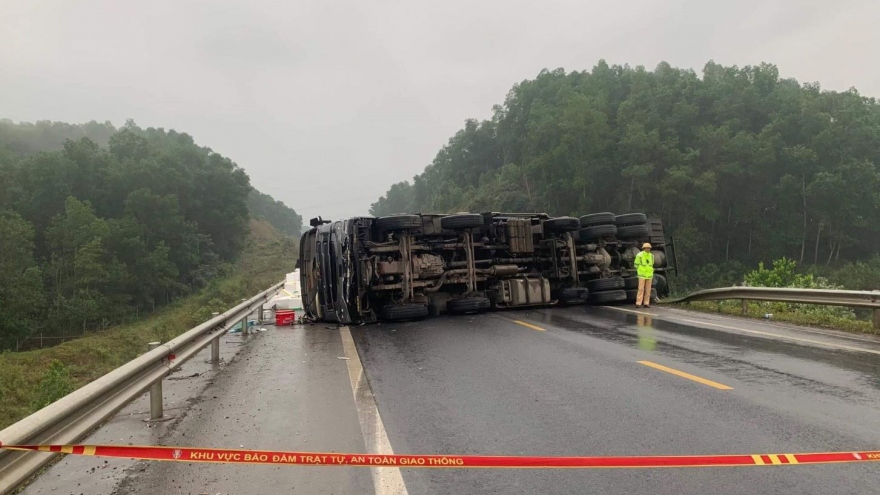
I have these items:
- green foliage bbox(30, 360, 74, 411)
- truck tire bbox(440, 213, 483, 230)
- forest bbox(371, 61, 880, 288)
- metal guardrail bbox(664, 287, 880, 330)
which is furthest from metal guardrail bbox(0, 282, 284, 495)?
forest bbox(371, 61, 880, 288)

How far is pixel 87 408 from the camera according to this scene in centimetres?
372

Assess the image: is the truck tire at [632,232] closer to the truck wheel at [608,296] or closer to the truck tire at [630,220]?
the truck tire at [630,220]

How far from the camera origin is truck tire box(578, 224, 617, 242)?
13992 millimetres

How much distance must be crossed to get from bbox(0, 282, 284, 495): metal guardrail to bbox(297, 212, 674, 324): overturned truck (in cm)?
530

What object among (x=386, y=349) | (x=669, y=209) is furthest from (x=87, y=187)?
(x=386, y=349)

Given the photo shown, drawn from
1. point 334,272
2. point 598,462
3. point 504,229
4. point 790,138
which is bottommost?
point 598,462

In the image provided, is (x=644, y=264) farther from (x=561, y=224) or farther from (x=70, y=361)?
(x=70, y=361)

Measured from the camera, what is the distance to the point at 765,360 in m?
6.94

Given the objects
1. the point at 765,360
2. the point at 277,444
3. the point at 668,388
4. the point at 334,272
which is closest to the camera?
the point at 277,444

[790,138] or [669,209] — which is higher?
[790,138]

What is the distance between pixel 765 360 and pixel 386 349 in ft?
17.1

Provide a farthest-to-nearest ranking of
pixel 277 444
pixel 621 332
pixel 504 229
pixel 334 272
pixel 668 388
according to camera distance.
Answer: pixel 504 229 → pixel 334 272 → pixel 621 332 → pixel 668 388 → pixel 277 444

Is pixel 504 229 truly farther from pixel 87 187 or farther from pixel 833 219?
pixel 87 187

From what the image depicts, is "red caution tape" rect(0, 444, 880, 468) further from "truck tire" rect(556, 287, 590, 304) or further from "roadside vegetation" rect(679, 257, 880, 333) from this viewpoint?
"truck tire" rect(556, 287, 590, 304)
